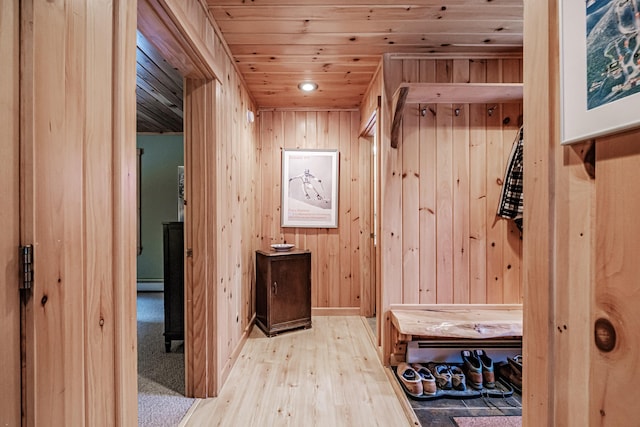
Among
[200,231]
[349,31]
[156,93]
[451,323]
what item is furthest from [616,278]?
[156,93]

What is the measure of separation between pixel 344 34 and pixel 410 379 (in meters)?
2.41

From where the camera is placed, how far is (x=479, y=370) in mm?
2150

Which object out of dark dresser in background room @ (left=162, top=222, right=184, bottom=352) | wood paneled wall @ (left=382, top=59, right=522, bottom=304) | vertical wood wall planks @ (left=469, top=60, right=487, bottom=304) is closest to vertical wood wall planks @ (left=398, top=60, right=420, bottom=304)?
wood paneled wall @ (left=382, top=59, right=522, bottom=304)

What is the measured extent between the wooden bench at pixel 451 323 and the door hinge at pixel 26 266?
6.51 feet

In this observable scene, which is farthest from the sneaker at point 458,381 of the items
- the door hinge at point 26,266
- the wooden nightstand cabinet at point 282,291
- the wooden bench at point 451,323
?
the door hinge at point 26,266

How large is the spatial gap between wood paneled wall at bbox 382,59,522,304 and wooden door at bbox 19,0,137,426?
1.91 metres

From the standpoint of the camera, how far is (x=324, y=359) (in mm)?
2602

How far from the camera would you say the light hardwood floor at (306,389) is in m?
1.84

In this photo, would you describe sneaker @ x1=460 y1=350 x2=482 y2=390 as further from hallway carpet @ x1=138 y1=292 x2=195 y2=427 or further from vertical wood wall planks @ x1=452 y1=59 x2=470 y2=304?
hallway carpet @ x1=138 y1=292 x2=195 y2=427

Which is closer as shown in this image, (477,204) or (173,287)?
(477,204)

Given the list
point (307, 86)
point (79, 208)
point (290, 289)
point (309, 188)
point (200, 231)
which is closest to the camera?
point (79, 208)

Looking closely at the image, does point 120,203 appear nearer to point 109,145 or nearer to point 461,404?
point 109,145

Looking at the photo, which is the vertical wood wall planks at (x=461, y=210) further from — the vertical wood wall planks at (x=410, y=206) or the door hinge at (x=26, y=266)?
the door hinge at (x=26, y=266)

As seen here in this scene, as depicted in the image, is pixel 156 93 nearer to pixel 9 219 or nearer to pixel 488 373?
pixel 9 219
